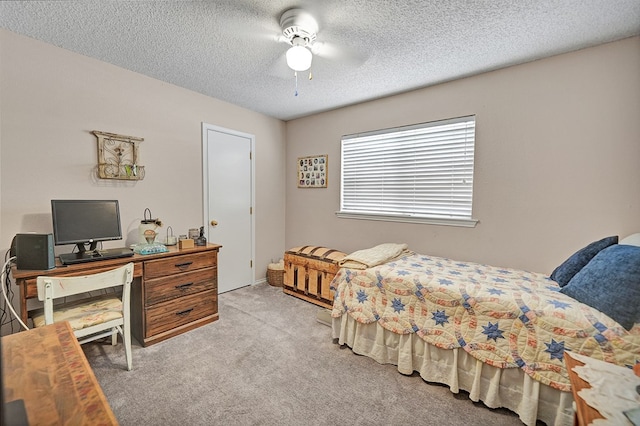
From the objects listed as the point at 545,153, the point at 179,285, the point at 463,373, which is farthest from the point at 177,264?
the point at 545,153

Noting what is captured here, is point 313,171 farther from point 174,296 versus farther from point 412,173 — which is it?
point 174,296

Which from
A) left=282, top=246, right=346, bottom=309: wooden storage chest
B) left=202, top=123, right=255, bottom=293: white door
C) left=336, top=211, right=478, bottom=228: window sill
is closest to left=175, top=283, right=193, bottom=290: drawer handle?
left=202, top=123, right=255, bottom=293: white door

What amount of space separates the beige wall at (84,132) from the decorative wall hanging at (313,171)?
1.06 meters

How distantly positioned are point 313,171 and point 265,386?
2697 mm

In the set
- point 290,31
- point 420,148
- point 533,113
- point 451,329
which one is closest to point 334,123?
point 420,148

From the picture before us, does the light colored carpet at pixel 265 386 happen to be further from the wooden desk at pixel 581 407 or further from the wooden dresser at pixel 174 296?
the wooden desk at pixel 581 407

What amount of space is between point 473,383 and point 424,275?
73 centimetres

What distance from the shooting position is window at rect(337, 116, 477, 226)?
2.80 m

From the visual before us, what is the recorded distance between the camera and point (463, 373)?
188 centimetres

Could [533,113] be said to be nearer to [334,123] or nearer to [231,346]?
[334,123]

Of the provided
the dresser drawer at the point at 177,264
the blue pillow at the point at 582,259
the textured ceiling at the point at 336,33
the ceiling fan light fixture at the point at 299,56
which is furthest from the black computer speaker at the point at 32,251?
the blue pillow at the point at 582,259

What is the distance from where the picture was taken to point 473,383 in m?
1.80

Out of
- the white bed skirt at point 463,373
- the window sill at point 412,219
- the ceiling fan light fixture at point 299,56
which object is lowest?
the white bed skirt at point 463,373

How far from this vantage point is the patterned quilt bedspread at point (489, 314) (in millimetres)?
1521
